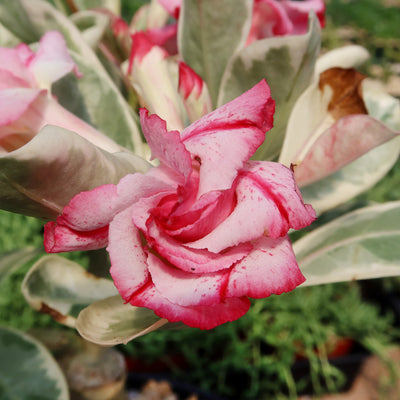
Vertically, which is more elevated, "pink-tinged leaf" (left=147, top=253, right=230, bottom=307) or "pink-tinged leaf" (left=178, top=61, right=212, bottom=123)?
"pink-tinged leaf" (left=178, top=61, right=212, bottom=123)

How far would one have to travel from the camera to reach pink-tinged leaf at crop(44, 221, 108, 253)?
30 centimetres

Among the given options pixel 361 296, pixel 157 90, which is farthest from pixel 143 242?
pixel 361 296

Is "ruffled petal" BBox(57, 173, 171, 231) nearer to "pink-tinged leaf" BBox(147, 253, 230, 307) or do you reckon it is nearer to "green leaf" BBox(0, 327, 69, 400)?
"pink-tinged leaf" BBox(147, 253, 230, 307)

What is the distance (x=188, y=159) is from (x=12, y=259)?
0.33 meters

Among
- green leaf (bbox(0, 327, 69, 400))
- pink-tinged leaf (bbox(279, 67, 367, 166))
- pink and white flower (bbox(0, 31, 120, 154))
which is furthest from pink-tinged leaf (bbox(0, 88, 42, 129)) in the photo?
green leaf (bbox(0, 327, 69, 400))

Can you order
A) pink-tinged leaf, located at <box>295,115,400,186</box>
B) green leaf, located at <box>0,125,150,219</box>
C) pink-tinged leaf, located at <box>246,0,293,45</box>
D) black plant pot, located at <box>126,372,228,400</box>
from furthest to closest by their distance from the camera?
1. black plant pot, located at <box>126,372,228,400</box>
2. pink-tinged leaf, located at <box>246,0,293,45</box>
3. pink-tinged leaf, located at <box>295,115,400,186</box>
4. green leaf, located at <box>0,125,150,219</box>

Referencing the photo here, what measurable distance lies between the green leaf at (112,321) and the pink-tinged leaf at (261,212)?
0.09 m

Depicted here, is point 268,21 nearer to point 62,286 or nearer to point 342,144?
point 342,144

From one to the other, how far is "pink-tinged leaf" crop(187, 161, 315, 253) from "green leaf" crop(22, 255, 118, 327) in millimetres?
215

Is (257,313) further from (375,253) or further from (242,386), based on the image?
(375,253)

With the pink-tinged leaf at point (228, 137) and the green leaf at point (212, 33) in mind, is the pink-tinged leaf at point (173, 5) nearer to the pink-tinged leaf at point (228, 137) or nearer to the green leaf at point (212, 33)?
the green leaf at point (212, 33)

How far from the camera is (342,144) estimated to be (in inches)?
15.6

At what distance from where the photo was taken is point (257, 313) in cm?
146

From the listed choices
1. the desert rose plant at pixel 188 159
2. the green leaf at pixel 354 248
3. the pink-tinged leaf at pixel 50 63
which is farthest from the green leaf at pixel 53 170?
the green leaf at pixel 354 248
